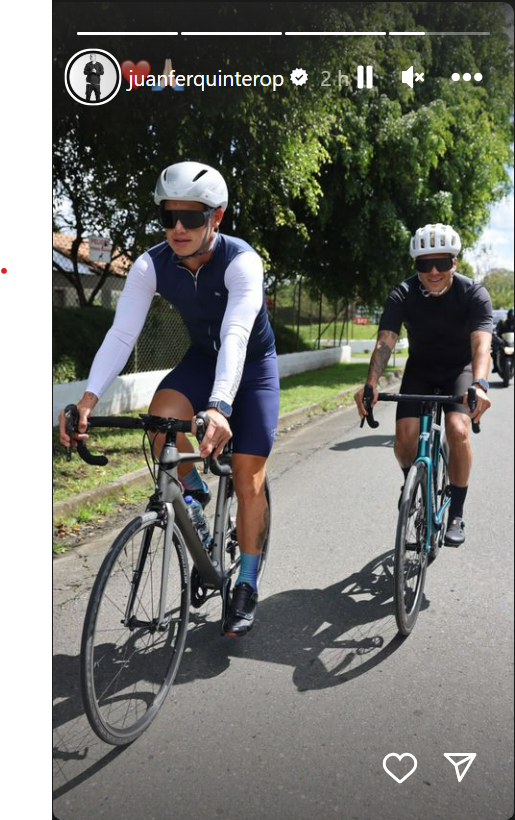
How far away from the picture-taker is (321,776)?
186 cm

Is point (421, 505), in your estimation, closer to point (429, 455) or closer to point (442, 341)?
point (429, 455)

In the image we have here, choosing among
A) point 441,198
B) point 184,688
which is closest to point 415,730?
point 184,688

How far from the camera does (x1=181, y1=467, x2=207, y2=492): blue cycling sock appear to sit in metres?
3.05

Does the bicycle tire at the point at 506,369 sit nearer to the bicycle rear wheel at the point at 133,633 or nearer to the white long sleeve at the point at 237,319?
the white long sleeve at the point at 237,319

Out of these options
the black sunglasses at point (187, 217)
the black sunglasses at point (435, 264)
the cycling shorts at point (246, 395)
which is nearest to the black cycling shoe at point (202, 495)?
the cycling shorts at point (246, 395)

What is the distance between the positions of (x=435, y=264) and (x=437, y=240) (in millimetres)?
146

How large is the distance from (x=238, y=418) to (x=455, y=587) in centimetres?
164

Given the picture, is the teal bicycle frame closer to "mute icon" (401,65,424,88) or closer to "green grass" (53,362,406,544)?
"green grass" (53,362,406,544)

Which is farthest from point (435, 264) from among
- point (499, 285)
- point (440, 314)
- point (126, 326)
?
point (126, 326)

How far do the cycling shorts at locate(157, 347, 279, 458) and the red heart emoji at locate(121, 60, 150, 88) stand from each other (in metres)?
1.22

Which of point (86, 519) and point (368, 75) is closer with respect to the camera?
point (368, 75)

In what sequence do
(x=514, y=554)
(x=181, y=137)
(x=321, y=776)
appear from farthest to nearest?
(x=514, y=554) < (x=181, y=137) < (x=321, y=776)

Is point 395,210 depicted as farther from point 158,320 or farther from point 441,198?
point 158,320

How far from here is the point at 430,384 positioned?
3.83 m
